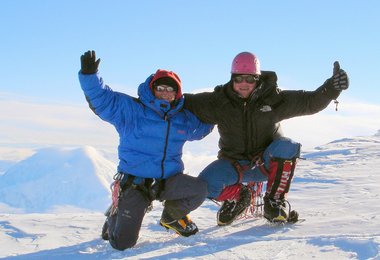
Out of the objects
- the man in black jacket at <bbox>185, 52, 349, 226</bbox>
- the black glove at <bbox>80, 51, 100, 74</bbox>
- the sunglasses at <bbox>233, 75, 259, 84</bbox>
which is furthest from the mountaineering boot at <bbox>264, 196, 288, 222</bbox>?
the black glove at <bbox>80, 51, 100, 74</bbox>

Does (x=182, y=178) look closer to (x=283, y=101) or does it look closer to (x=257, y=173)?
(x=257, y=173)

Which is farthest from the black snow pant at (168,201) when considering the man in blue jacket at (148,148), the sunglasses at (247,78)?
the sunglasses at (247,78)

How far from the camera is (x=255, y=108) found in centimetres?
477

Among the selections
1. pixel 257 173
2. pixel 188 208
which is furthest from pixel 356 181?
pixel 188 208

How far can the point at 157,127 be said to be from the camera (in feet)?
14.8

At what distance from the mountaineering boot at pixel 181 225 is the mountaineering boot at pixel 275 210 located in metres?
0.71

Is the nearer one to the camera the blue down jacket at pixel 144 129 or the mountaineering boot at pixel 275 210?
the mountaineering boot at pixel 275 210

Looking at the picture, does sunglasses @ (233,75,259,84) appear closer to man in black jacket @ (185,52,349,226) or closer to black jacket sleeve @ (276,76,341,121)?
man in black jacket @ (185,52,349,226)

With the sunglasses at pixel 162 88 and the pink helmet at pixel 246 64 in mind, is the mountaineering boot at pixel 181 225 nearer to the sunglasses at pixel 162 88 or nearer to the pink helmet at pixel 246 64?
the sunglasses at pixel 162 88

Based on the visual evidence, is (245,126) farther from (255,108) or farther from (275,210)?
(275,210)

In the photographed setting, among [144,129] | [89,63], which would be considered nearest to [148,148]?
[144,129]

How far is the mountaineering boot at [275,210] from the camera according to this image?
173 inches

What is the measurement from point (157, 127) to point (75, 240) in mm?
1396

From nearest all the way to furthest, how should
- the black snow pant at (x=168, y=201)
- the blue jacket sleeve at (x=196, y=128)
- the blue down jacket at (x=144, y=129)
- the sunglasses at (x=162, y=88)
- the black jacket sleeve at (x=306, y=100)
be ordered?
the black snow pant at (x=168, y=201) → the blue down jacket at (x=144, y=129) → the sunglasses at (x=162, y=88) → the black jacket sleeve at (x=306, y=100) → the blue jacket sleeve at (x=196, y=128)
